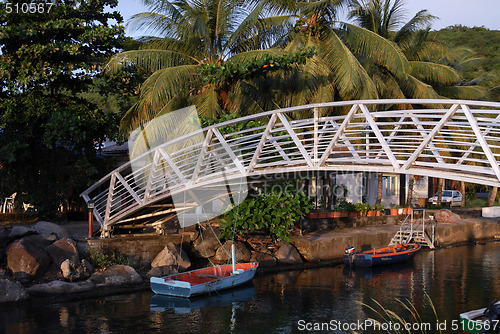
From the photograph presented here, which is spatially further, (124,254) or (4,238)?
(124,254)

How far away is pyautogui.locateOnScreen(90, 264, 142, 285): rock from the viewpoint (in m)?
17.3

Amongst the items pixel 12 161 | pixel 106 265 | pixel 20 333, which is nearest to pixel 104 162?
pixel 12 161

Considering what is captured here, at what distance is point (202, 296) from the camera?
57.1 ft

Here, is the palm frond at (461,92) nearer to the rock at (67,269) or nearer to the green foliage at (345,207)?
the green foliage at (345,207)

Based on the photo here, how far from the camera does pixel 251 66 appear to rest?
19672 millimetres

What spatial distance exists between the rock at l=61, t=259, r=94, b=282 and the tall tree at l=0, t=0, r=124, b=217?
14.7 feet

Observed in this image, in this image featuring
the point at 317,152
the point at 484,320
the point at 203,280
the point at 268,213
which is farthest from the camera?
the point at 268,213

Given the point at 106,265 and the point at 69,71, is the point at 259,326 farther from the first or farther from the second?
the point at 69,71

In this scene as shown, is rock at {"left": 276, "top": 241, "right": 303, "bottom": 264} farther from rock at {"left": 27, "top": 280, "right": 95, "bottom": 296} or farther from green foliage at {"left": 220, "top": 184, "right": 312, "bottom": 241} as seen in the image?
rock at {"left": 27, "top": 280, "right": 95, "bottom": 296}

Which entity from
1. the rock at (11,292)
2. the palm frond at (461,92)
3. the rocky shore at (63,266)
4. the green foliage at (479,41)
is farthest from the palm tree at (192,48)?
the green foliage at (479,41)

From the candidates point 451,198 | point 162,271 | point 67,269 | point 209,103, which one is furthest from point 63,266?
point 451,198

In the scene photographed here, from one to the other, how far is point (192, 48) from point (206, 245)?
8423mm

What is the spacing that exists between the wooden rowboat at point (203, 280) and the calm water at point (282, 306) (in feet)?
0.99

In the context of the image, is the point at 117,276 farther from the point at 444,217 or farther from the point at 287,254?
the point at 444,217
